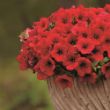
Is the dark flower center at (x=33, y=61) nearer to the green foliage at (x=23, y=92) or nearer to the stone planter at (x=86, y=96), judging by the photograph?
the stone planter at (x=86, y=96)

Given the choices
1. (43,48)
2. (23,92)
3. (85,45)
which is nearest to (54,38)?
(43,48)

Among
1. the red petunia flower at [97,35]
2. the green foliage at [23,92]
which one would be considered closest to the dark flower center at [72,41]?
the red petunia flower at [97,35]

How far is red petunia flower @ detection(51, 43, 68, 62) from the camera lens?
9.84ft

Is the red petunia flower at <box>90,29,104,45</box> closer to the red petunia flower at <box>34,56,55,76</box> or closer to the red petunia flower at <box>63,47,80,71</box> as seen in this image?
the red petunia flower at <box>63,47,80,71</box>

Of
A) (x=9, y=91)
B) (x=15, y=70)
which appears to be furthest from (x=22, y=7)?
(x=9, y=91)

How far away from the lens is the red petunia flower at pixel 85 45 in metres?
2.97

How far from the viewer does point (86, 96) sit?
120 inches

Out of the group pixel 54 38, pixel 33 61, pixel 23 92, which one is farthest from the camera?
pixel 23 92

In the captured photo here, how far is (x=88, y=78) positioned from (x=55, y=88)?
0.86 feet

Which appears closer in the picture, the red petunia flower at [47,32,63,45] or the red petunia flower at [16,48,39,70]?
the red petunia flower at [47,32,63,45]

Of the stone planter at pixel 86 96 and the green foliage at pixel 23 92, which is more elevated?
the green foliage at pixel 23 92

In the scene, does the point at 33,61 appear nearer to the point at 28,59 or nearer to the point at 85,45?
the point at 28,59

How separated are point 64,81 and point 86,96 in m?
0.16

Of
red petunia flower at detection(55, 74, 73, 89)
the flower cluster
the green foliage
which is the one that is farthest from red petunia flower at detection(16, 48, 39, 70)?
the green foliage
